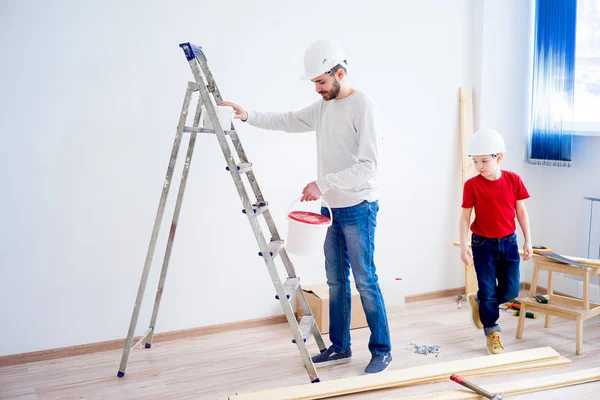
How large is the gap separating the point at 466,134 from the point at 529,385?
218 centimetres

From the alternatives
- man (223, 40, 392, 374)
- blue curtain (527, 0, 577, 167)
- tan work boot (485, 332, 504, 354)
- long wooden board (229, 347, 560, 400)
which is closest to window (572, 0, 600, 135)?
blue curtain (527, 0, 577, 167)

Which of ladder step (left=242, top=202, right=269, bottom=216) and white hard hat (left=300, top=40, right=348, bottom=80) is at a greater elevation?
white hard hat (left=300, top=40, right=348, bottom=80)

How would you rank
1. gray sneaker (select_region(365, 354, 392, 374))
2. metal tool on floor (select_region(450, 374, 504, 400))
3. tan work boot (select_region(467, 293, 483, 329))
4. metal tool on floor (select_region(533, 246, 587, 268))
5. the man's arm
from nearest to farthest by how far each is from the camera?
metal tool on floor (select_region(450, 374, 504, 400)) < gray sneaker (select_region(365, 354, 392, 374)) < the man's arm < metal tool on floor (select_region(533, 246, 587, 268)) < tan work boot (select_region(467, 293, 483, 329))

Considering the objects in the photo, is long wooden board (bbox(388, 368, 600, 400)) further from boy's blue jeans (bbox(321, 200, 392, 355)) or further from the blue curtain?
the blue curtain

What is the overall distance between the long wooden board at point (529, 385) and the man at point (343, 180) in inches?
18.5

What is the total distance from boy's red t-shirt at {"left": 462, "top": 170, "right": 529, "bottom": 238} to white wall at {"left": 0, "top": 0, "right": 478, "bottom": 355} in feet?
3.37

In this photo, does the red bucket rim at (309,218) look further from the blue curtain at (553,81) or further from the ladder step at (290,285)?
the blue curtain at (553,81)

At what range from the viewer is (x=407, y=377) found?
3.17 meters

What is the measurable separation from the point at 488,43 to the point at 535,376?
99.8 inches

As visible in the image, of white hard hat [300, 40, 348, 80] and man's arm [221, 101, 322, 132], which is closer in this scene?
white hard hat [300, 40, 348, 80]

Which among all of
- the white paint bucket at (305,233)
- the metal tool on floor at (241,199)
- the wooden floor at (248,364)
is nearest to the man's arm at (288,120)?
the metal tool on floor at (241,199)

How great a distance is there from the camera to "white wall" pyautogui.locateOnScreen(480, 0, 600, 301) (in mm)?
4664

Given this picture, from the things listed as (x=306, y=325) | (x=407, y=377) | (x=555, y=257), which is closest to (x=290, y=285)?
(x=306, y=325)

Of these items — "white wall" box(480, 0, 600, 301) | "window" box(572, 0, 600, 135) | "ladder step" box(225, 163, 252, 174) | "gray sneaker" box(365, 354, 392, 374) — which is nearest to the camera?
"ladder step" box(225, 163, 252, 174)
